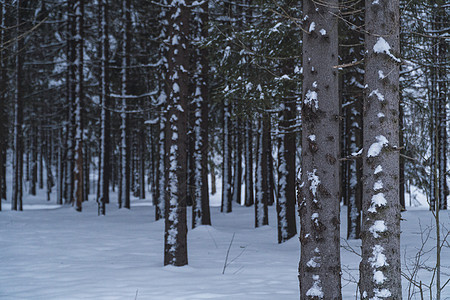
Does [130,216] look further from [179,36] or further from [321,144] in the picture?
[321,144]

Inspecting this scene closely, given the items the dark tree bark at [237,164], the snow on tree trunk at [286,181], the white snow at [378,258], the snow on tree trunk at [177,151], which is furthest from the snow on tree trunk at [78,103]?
the white snow at [378,258]

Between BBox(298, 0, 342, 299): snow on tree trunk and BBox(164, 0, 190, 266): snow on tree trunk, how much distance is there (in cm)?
395

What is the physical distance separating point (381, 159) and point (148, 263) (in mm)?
5947

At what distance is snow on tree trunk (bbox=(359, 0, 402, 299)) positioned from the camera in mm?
4488

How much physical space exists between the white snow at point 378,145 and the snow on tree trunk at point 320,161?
365 mm

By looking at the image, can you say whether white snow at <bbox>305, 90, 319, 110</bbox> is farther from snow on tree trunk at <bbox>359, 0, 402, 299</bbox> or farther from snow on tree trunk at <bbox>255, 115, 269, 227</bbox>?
snow on tree trunk at <bbox>255, 115, 269, 227</bbox>

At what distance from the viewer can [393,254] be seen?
451 centimetres

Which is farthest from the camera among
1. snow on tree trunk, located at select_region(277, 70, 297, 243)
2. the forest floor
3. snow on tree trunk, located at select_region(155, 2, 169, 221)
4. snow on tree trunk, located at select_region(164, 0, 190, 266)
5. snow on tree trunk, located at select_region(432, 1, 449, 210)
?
snow on tree trunk, located at select_region(155, 2, 169, 221)

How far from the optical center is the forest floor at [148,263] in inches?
253

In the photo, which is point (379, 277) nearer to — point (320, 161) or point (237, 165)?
point (320, 161)

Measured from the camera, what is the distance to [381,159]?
4.56 metres

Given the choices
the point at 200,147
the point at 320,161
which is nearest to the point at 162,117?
the point at 200,147

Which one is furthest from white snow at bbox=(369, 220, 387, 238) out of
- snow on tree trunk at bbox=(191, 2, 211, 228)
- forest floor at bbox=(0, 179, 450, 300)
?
snow on tree trunk at bbox=(191, 2, 211, 228)

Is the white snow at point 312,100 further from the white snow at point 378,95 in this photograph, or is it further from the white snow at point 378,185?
the white snow at point 378,185
